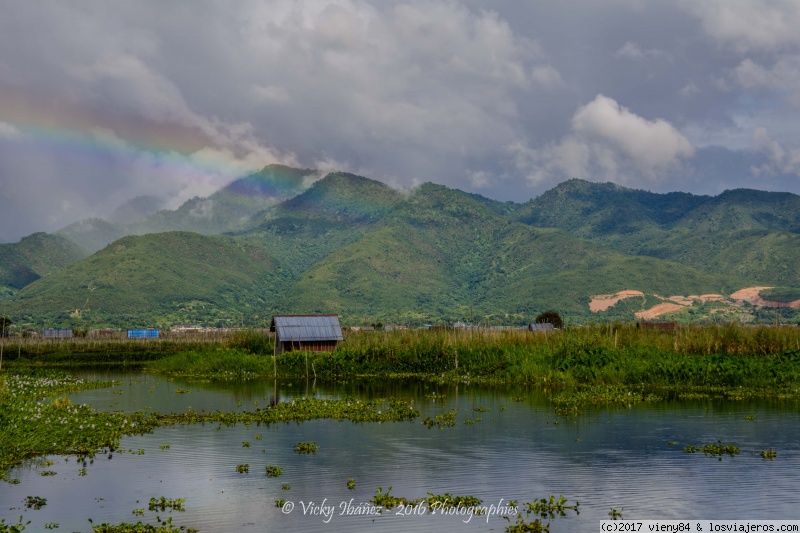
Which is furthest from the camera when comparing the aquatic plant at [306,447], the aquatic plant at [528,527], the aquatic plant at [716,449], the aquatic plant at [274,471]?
the aquatic plant at [306,447]

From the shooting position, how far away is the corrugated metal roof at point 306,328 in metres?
61.3

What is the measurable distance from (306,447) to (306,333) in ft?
123

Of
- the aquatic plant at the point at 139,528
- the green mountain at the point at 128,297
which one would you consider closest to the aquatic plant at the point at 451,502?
the aquatic plant at the point at 139,528

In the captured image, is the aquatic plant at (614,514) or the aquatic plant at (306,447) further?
the aquatic plant at (306,447)

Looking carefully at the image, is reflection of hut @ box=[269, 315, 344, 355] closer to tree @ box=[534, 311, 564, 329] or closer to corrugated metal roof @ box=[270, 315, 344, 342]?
corrugated metal roof @ box=[270, 315, 344, 342]

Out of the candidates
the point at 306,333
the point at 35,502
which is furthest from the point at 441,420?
the point at 306,333

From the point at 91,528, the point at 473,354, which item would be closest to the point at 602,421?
the point at 91,528

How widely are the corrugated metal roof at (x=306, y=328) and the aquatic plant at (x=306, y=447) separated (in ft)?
118

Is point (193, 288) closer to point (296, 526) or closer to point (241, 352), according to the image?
point (241, 352)

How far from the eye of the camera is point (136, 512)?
17812 mm

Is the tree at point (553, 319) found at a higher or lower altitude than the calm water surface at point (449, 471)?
higher

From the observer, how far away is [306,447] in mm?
24750

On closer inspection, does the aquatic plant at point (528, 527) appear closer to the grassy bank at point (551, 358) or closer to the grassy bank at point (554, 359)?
the grassy bank at point (554, 359)

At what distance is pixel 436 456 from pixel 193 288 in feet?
573
